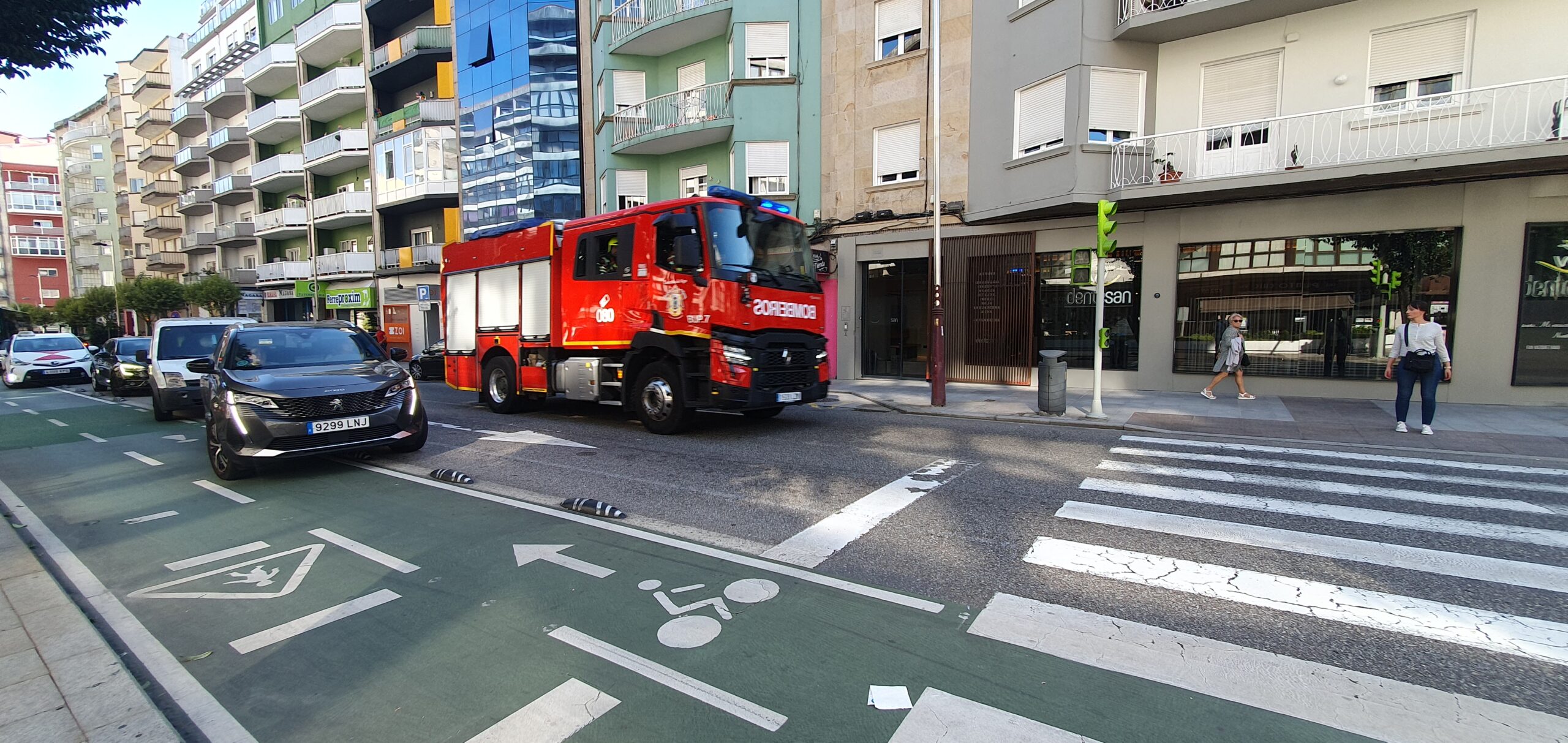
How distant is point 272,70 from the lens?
35844 mm

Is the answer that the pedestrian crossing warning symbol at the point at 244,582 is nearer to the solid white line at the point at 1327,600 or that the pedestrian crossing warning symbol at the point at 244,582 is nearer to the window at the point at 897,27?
the solid white line at the point at 1327,600

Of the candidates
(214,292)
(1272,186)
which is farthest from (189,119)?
(1272,186)

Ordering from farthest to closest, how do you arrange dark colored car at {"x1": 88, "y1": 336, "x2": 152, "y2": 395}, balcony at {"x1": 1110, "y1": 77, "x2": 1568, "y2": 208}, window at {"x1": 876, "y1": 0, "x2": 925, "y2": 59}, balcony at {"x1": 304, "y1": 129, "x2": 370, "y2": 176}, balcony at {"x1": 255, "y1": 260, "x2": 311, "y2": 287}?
balcony at {"x1": 255, "y1": 260, "x2": 311, "y2": 287} < balcony at {"x1": 304, "y1": 129, "x2": 370, "y2": 176} < window at {"x1": 876, "y1": 0, "x2": 925, "y2": 59} < dark colored car at {"x1": 88, "y1": 336, "x2": 152, "y2": 395} < balcony at {"x1": 1110, "y1": 77, "x2": 1568, "y2": 208}

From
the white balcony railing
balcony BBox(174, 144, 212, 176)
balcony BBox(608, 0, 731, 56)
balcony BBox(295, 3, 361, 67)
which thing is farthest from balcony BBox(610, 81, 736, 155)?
balcony BBox(174, 144, 212, 176)

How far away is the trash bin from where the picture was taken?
11.0 metres

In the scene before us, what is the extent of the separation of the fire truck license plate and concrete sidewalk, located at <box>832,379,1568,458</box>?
836 cm

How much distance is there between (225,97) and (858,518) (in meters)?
53.4

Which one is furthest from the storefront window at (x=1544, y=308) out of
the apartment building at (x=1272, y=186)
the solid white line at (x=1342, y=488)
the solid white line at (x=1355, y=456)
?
the solid white line at (x=1342, y=488)

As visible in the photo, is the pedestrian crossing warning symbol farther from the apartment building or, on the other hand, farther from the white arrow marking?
the apartment building

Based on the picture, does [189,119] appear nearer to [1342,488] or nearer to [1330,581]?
[1342,488]

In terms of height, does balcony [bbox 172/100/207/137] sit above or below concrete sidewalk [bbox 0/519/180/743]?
above

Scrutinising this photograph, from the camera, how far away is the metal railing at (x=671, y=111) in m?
19.6

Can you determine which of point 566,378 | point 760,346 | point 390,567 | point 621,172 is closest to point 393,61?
point 621,172

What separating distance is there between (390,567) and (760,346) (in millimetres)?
5342
